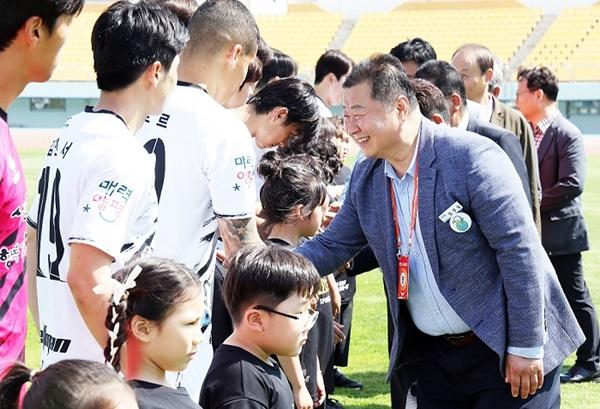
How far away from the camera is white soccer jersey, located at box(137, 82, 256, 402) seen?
3.79m

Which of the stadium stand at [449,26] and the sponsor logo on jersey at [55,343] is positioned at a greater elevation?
the stadium stand at [449,26]

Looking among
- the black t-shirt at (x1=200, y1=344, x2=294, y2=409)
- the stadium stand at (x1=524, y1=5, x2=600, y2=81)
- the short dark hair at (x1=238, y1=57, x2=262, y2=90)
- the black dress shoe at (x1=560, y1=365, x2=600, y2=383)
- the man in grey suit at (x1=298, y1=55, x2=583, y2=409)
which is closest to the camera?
the black t-shirt at (x1=200, y1=344, x2=294, y2=409)

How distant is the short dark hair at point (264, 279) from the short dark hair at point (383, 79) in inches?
33.6

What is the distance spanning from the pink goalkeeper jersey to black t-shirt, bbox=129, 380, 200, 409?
352 millimetres

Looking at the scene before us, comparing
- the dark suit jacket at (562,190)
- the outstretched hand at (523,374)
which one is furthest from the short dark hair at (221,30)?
the dark suit jacket at (562,190)

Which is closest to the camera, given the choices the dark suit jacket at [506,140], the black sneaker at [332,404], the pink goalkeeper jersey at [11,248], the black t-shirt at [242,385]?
the pink goalkeeper jersey at [11,248]

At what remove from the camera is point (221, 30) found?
418 centimetres

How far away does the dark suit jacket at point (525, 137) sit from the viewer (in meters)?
6.46

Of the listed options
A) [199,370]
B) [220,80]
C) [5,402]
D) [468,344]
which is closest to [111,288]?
[5,402]

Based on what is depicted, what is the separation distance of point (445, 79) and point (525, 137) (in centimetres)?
101

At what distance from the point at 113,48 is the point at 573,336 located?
2180mm

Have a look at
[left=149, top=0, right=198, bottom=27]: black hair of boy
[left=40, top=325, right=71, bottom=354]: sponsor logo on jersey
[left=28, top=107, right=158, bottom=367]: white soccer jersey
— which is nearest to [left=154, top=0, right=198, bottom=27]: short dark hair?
[left=149, top=0, right=198, bottom=27]: black hair of boy

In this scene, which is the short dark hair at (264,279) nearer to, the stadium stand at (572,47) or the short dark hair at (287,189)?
the short dark hair at (287,189)

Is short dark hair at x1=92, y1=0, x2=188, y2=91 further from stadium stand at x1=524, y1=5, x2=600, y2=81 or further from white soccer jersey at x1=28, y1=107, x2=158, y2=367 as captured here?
stadium stand at x1=524, y1=5, x2=600, y2=81
